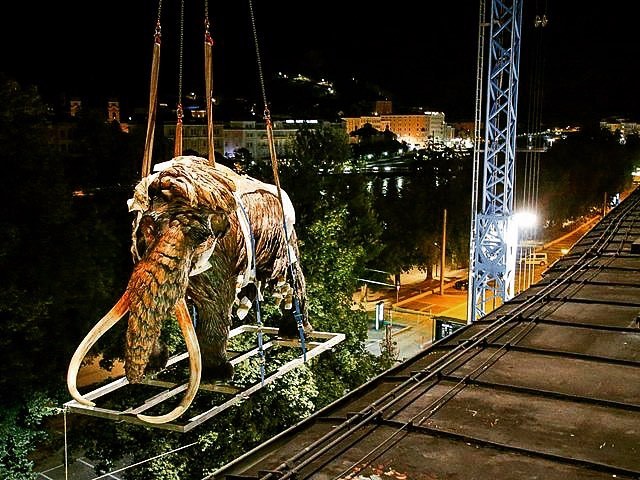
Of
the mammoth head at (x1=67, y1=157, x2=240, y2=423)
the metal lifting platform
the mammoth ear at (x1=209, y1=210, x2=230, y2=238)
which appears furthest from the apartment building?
the mammoth head at (x1=67, y1=157, x2=240, y2=423)

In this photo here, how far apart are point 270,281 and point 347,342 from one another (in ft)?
29.6

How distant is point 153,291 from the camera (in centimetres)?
367

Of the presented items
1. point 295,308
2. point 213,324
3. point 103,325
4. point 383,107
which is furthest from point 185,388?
point 383,107

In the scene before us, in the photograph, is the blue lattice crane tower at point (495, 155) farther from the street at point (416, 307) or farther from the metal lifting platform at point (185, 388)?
the metal lifting platform at point (185, 388)

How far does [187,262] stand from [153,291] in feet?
0.91

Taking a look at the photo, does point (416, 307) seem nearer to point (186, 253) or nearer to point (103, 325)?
point (186, 253)

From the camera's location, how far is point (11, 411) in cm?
1213

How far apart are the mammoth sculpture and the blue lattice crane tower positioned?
13.1 m

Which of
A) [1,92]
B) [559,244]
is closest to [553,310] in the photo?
[1,92]

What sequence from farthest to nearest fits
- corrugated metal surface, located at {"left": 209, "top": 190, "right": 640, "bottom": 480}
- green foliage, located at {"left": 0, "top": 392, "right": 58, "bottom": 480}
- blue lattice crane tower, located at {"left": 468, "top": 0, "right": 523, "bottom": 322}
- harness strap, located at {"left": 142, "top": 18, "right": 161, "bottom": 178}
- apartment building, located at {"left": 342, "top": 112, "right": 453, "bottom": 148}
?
apartment building, located at {"left": 342, "top": 112, "right": 453, "bottom": 148} < blue lattice crane tower, located at {"left": 468, "top": 0, "right": 523, "bottom": 322} < green foliage, located at {"left": 0, "top": 392, "right": 58, "bottom": 480} < harness strap, located at {"left": 142, "top": 18, "right": 161, "bottom": 178} < corrugated metal surface, located at {"left": 209, "top": 190, "right": 640, "bottom": 480}

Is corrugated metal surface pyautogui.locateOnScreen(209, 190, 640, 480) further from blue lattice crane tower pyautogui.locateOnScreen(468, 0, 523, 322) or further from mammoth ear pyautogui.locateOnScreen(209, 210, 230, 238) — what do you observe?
blue lattice crane tower pyautogui.locateOnScreen(468, 0, 523, 322)

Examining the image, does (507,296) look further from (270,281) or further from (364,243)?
(270,281)

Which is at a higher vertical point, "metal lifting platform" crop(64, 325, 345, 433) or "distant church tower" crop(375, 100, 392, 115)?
"distant church tower" crop(375, 100, 392, 115)

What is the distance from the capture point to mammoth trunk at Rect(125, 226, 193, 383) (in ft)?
11.9
